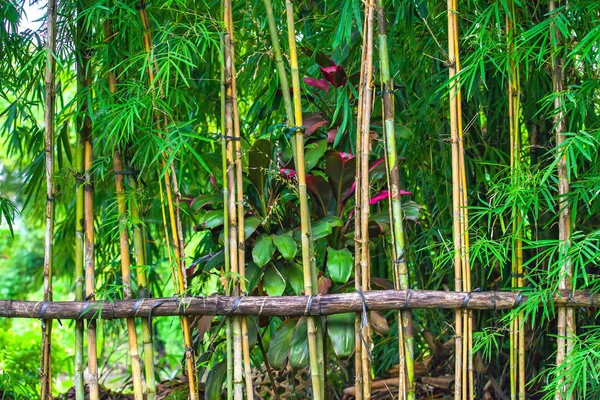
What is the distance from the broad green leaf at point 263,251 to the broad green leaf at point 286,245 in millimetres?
17

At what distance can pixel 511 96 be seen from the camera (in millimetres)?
1742

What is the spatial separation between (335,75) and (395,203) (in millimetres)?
422

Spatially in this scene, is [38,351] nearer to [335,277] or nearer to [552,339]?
[335,277]

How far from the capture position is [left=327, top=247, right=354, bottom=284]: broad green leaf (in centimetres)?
185

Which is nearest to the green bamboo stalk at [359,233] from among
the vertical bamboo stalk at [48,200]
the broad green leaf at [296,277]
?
the broad green leaf at [296,277]

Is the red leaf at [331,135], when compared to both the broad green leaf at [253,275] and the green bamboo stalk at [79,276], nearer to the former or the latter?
the broad green leaf at [253,275]

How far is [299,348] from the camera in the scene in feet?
6.15

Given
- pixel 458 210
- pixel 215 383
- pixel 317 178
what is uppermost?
pixel 317 178

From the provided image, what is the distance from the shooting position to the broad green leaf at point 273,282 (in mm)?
1888

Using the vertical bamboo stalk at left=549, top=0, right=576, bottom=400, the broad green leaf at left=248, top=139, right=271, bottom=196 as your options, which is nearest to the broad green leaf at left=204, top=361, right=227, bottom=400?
the broad green leaf at left=248, top=139, right=271, bottom=196

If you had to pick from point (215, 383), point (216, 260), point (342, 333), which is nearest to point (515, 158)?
point (342, 333)

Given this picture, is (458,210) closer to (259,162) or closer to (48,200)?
(259,162)

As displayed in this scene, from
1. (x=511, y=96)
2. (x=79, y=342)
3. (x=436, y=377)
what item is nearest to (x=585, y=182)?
(x=511, y=96)

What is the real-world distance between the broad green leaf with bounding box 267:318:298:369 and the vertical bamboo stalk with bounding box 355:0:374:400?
233mm
